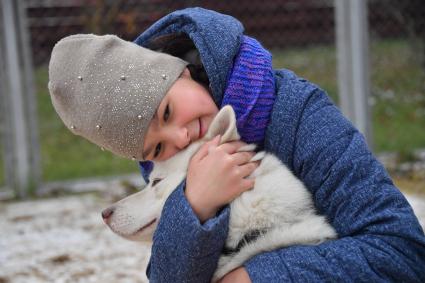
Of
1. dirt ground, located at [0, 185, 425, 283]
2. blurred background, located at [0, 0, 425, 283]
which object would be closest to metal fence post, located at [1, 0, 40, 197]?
blurred background, located at [0, 0, 425, 283]

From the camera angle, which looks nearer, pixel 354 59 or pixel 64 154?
pixel 354 59

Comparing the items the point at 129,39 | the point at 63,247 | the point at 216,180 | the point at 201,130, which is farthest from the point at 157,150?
the point at 129,39

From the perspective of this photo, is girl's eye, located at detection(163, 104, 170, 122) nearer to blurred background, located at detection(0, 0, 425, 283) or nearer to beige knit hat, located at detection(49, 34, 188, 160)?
beige knit hat, located at detection(49, 34, 188, 160)

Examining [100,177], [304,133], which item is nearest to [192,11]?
[304,133]

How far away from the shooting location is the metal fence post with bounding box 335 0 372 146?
4824 mm

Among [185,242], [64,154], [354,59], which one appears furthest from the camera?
[64,154]

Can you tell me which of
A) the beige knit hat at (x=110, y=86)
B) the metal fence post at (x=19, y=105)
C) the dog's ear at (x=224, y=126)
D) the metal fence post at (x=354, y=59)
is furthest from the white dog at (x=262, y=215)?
the metal fence post at (x=19, y=105)

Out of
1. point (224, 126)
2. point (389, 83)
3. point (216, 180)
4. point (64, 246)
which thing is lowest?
point (64, 246)

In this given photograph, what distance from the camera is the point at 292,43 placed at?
18.5ft

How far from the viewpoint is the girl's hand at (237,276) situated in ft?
5.35

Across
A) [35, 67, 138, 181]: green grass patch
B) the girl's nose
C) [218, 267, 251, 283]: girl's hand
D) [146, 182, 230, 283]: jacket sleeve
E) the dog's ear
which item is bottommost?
[35, 67, 138, 181]: green grass patch

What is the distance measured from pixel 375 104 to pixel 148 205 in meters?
3.83

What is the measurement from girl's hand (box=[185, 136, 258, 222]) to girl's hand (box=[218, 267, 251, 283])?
0.50 ft

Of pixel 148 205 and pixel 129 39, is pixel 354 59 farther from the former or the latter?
pixel 148 205
